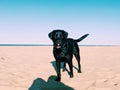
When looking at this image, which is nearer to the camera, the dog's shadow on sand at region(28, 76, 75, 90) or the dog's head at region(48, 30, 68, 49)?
the dog's shadow on sand at region(28, 76, 75, 90)

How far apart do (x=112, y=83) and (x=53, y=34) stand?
2.15 m

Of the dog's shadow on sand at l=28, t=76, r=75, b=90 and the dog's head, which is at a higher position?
the dog's head

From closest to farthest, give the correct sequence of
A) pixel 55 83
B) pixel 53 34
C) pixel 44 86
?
pixel 44 86 < pixel 55 83 < pixel 53 34

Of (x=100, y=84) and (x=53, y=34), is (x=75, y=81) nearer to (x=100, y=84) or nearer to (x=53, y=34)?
(x=100, y=84)

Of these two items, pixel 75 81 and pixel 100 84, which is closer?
pixel 100 84

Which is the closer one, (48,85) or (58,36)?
(48,85)

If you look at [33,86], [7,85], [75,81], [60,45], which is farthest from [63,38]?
[7,85]

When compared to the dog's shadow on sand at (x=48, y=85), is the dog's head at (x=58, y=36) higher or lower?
higher

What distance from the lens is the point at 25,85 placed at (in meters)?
5.67

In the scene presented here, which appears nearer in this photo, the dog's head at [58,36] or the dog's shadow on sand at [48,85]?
the dog's shadow on sand at [48,85]

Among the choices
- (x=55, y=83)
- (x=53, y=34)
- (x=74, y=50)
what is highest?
(x=53, y=34)

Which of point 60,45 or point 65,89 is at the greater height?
point 60,45

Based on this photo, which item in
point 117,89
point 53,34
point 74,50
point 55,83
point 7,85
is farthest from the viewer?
point 74,50

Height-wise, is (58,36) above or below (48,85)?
above
